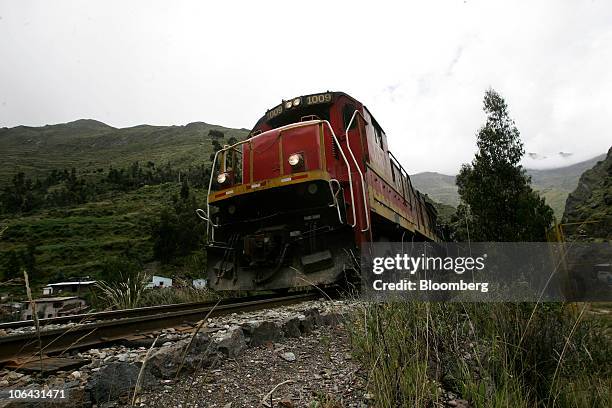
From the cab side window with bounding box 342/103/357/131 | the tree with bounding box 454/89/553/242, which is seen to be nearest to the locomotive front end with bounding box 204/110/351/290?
the cab side window with bounding box 342/103/357/131

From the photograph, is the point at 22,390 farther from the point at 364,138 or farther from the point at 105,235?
the point at 105,235

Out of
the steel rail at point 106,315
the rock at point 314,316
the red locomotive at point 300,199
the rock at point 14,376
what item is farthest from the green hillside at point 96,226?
the rock at point 314,316

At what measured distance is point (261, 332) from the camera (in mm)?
3293

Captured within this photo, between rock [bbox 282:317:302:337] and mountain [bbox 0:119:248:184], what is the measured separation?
7855 centimetres

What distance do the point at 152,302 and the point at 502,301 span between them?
21.8 feet

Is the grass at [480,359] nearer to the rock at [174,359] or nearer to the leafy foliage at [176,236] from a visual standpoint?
the rock at [174,359]

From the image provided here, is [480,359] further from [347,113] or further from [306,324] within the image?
[347,113]

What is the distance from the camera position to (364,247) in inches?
263

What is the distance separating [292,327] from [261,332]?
46 cm

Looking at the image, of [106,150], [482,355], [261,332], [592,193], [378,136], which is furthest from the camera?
[106,150]

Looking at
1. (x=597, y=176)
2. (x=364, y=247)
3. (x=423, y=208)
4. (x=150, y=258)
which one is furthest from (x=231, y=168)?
(x=597, y=176)

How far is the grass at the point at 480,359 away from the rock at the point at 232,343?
88 centimetres

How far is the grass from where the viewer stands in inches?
81.0

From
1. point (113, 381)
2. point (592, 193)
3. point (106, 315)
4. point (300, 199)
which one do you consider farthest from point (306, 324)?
point (592, 193)
